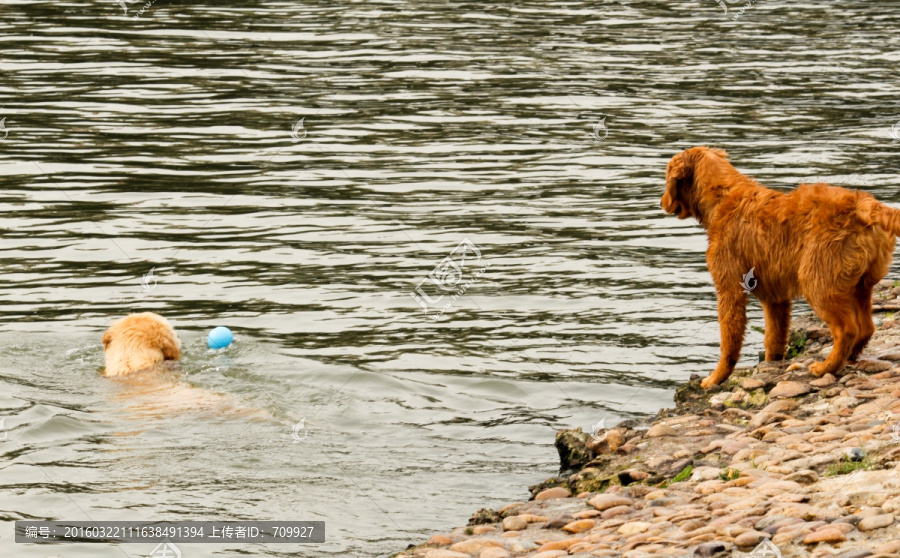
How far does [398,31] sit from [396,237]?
43.5ft

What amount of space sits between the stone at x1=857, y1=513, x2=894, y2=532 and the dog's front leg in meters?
3.01

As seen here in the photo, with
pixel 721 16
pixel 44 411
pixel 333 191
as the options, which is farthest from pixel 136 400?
pixel 721 16

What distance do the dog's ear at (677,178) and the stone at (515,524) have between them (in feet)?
9.68

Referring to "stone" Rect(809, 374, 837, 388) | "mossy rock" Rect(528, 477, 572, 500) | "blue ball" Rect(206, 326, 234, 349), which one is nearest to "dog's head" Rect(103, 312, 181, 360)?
"blue ball" Rect(206, 326, 234, 349)

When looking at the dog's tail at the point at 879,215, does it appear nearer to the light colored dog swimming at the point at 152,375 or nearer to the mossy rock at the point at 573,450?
the mossy rock at the point at 573,450

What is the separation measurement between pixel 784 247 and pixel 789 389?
0.97 m

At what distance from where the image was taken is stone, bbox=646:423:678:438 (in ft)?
25.6

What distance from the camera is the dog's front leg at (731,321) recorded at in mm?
8297

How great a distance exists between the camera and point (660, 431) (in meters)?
7.86

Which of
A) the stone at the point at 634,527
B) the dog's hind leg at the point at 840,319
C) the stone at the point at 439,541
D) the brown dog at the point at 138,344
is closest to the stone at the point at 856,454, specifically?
the stone at the point at 634,527

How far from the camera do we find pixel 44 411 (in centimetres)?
915

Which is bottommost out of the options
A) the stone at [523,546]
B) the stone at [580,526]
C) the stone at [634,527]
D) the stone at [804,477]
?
the stone at [523,546]

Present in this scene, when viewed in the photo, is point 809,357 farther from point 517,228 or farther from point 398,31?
point 398,31

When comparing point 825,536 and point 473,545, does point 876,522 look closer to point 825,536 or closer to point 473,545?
point 825,536
